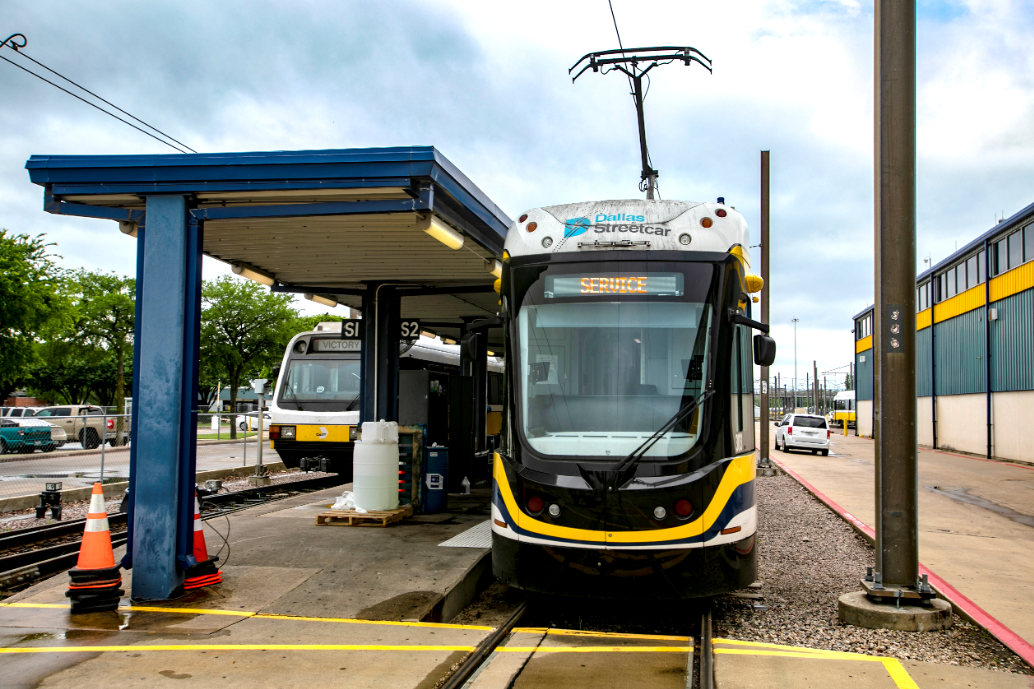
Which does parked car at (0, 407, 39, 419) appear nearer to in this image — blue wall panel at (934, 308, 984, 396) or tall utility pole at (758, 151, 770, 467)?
tall utility pole at (758, 151, 770, 467)

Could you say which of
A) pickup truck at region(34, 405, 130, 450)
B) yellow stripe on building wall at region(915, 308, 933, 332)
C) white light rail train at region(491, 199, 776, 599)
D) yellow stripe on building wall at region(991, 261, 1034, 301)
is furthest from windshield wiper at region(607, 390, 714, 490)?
yellow stripe on building wall at region(915, 308, 933, 332)

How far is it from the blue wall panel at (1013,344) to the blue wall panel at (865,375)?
20541 millimetres

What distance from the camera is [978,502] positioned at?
14969 mm

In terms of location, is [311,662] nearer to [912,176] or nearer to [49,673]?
[49,673]

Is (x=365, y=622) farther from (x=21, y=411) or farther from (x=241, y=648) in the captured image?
(x=21, y=411)

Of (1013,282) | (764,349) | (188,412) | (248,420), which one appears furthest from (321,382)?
(1013,282)

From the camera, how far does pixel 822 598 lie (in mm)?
7512

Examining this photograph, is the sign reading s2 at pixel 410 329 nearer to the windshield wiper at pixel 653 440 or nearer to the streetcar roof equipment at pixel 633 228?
the streetcar roof equipment at pixel 633 228

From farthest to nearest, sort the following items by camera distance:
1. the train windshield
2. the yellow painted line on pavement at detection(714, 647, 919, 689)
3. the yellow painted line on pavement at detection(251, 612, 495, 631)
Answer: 1. the train windshield
2. the yellow painted line on pavement at detection(251, 612, 495, 631)
3. the yellow painted line on pavement at detection(714, 647, 919, 689)

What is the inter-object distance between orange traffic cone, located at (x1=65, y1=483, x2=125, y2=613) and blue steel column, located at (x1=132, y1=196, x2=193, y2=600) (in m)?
0.30

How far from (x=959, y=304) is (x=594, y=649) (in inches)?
1339

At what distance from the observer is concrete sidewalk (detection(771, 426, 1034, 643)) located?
25.0 ft

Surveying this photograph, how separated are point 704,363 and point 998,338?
27865mm

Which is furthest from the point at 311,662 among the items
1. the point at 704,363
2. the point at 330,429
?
the point at 330,429
